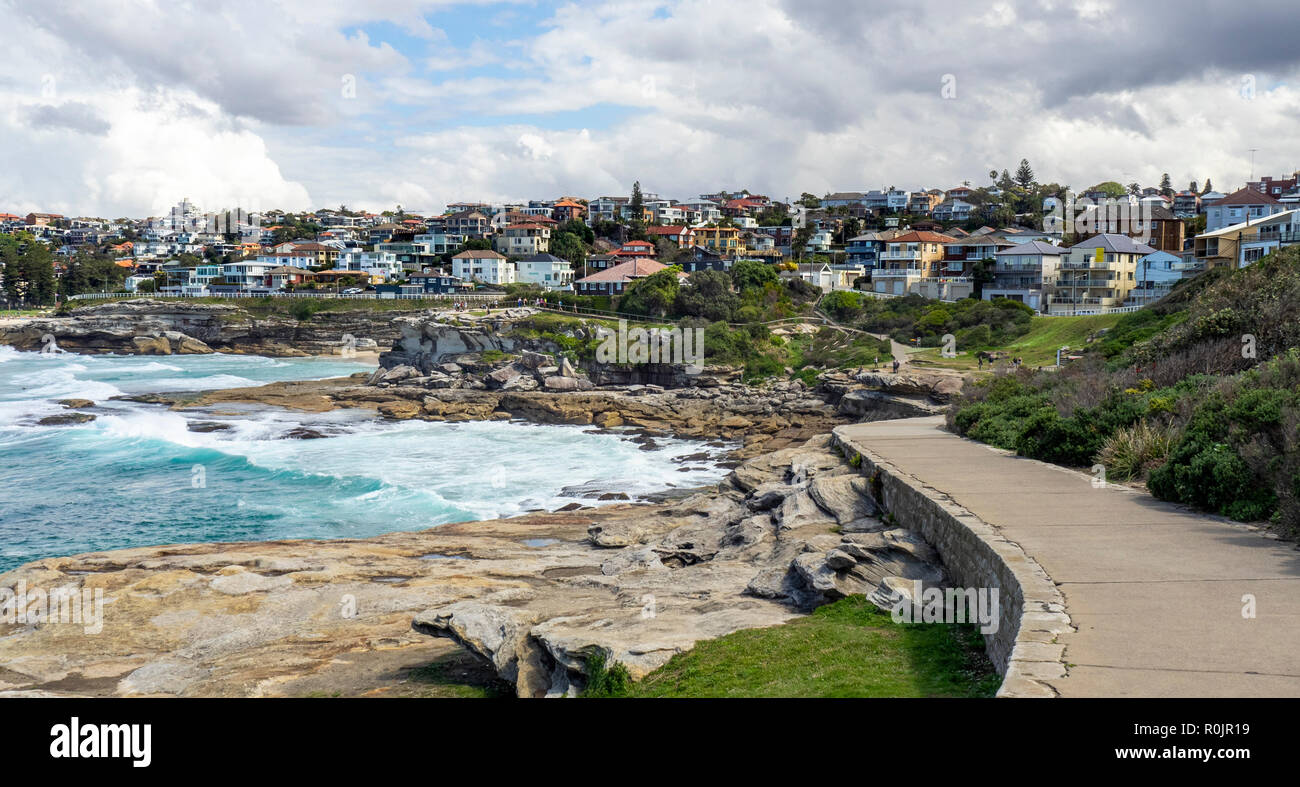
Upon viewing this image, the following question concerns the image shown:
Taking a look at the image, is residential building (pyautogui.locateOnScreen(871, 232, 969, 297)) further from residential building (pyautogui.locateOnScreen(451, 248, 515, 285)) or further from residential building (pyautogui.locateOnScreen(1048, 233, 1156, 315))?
residential building (pyautogui.locateOnScreen(451, 248, 515, 285))

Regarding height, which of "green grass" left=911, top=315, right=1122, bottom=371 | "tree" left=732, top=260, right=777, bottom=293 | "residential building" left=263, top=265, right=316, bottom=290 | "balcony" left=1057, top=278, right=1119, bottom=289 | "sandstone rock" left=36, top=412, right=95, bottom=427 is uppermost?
"residential building" left=263, top=265, right=316, bottom=290

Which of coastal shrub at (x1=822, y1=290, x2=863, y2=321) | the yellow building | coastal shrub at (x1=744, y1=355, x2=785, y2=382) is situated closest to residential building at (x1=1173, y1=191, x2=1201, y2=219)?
the yellow building

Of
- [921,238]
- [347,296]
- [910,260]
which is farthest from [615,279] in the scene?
[347,296]

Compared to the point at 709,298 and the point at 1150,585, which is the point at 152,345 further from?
the point at 1150,585

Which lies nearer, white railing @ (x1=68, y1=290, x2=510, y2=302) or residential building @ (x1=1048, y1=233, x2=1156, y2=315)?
residential building @ (x1=1048, y1=233, x2=1156, y2=315)

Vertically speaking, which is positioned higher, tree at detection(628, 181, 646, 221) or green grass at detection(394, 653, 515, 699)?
tree at detection(628, 181, 646, 221)

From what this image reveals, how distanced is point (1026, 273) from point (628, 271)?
3316cm

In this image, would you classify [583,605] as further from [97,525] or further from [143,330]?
[143,330]

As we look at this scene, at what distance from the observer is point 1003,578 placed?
31.7 feet

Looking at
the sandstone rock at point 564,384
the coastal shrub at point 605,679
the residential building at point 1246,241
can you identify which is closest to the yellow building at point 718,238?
the residential building at point 1246,241

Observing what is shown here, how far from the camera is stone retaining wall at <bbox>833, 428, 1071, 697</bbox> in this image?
22.7 ft

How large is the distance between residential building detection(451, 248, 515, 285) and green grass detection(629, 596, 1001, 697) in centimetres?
8977

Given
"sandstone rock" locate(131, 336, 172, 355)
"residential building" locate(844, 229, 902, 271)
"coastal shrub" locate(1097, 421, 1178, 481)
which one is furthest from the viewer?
"sandstone rock" locate(131, 336, 172, 355)
